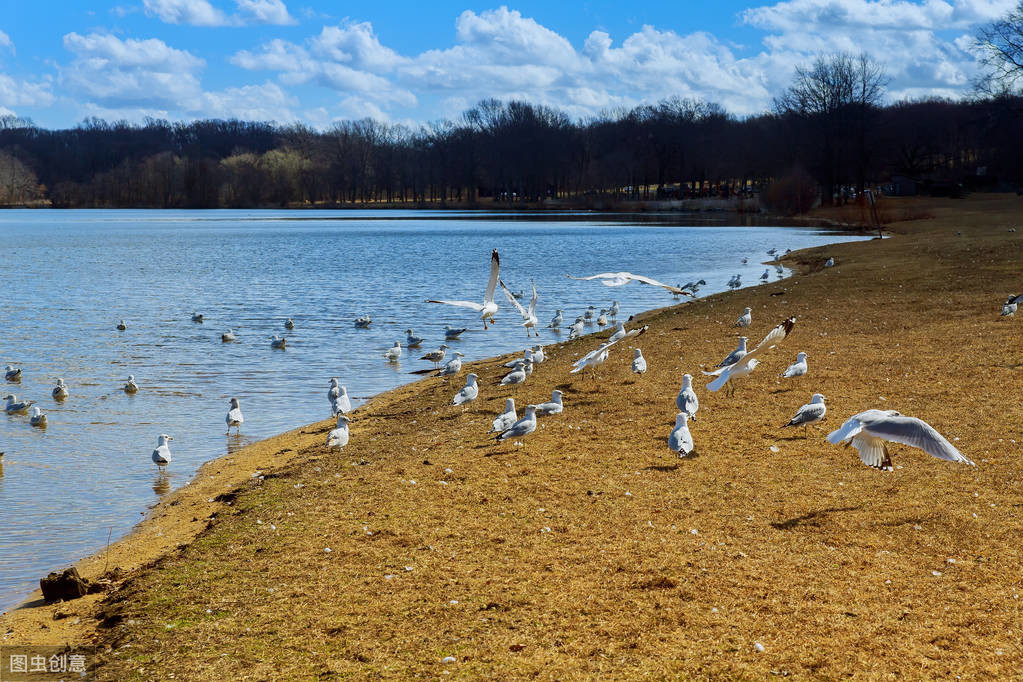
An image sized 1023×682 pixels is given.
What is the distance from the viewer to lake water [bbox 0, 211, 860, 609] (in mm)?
11094

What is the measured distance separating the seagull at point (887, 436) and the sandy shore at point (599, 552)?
45 centimetres

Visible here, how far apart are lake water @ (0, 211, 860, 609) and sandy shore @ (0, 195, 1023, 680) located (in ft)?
3.85

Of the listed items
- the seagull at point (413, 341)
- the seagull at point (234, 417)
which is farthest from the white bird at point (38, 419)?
the seagull at point (413, 341)

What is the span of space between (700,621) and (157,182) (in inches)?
6527

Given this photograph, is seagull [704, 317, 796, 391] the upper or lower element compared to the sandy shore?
upper

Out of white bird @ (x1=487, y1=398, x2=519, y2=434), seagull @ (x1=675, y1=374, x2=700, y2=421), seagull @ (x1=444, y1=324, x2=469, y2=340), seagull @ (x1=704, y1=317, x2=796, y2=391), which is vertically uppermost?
seagull @ (x1=704, y1=317, x2=796, y2=391)

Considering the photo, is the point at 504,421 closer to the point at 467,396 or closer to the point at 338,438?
the point at 338,438

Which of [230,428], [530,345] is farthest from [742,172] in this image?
[230,428]

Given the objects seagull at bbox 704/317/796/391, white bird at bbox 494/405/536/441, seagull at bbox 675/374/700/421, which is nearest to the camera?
seagull at bbox 704/317/796/391

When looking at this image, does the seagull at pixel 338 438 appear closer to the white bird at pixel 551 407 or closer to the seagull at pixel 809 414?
the white bird at pixel 551 407

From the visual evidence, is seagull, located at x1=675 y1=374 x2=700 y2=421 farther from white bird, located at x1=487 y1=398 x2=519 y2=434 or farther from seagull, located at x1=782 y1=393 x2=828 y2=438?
white bird, located at x1=487 y1=398 x2=519 y2=434

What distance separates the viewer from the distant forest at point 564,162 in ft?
307

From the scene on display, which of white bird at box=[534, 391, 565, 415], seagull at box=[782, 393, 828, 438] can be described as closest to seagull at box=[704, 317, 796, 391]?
seagull at box=[782, 393, 828, 438]

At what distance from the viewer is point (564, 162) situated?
138 metres
